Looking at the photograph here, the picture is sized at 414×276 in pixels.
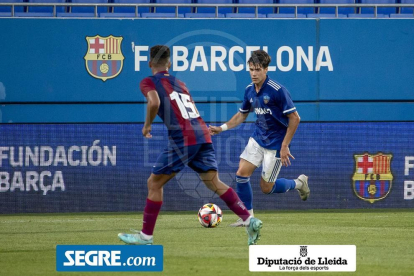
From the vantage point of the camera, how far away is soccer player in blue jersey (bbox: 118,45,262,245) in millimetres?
8281

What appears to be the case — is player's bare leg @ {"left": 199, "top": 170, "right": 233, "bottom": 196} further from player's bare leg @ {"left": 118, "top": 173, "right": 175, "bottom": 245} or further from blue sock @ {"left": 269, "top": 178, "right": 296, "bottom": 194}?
blue sock @ {"left": 269, "top": 178, "right": 296, "bottom": 194}

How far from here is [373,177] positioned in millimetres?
14586

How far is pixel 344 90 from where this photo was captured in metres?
15.6

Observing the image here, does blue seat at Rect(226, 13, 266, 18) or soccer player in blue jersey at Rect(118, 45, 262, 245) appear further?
blue seat at Rect(226, 13, 266, 18)

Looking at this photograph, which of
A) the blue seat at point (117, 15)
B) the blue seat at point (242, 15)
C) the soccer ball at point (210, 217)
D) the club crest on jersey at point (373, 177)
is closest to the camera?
the soccer ball at point (210, 217)

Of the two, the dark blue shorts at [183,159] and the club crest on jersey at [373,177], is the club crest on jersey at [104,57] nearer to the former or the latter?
the club crest on jersey at [373,177]

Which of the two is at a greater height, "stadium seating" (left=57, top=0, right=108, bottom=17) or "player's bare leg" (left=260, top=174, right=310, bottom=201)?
"stadium seating" (left=57, top=0, right=108, bottom=17)

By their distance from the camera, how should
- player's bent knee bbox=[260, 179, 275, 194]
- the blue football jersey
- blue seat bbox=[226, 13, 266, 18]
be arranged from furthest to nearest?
blue seat bbox=[226, 13, 266, 18]
player's bent knee bbox=[260, 179, 275, 194]
the blue football jersey

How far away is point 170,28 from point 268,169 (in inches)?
217

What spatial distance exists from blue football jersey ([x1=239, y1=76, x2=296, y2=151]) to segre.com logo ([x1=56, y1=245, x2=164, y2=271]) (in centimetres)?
302

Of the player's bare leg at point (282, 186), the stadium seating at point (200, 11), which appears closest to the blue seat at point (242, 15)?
the stadium seating at point (200, 11)

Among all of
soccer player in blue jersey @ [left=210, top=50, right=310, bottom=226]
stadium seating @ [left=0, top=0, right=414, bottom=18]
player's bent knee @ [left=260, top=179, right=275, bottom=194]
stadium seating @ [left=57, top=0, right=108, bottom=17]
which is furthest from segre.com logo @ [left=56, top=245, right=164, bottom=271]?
stadium seating @ [left=57, top=0, right=108, bottom=17]

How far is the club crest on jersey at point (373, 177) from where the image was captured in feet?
47.7

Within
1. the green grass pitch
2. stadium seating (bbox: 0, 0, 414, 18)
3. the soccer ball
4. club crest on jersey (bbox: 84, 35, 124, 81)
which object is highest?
stadium seating (bbox: 0, 0, 414, 18)
